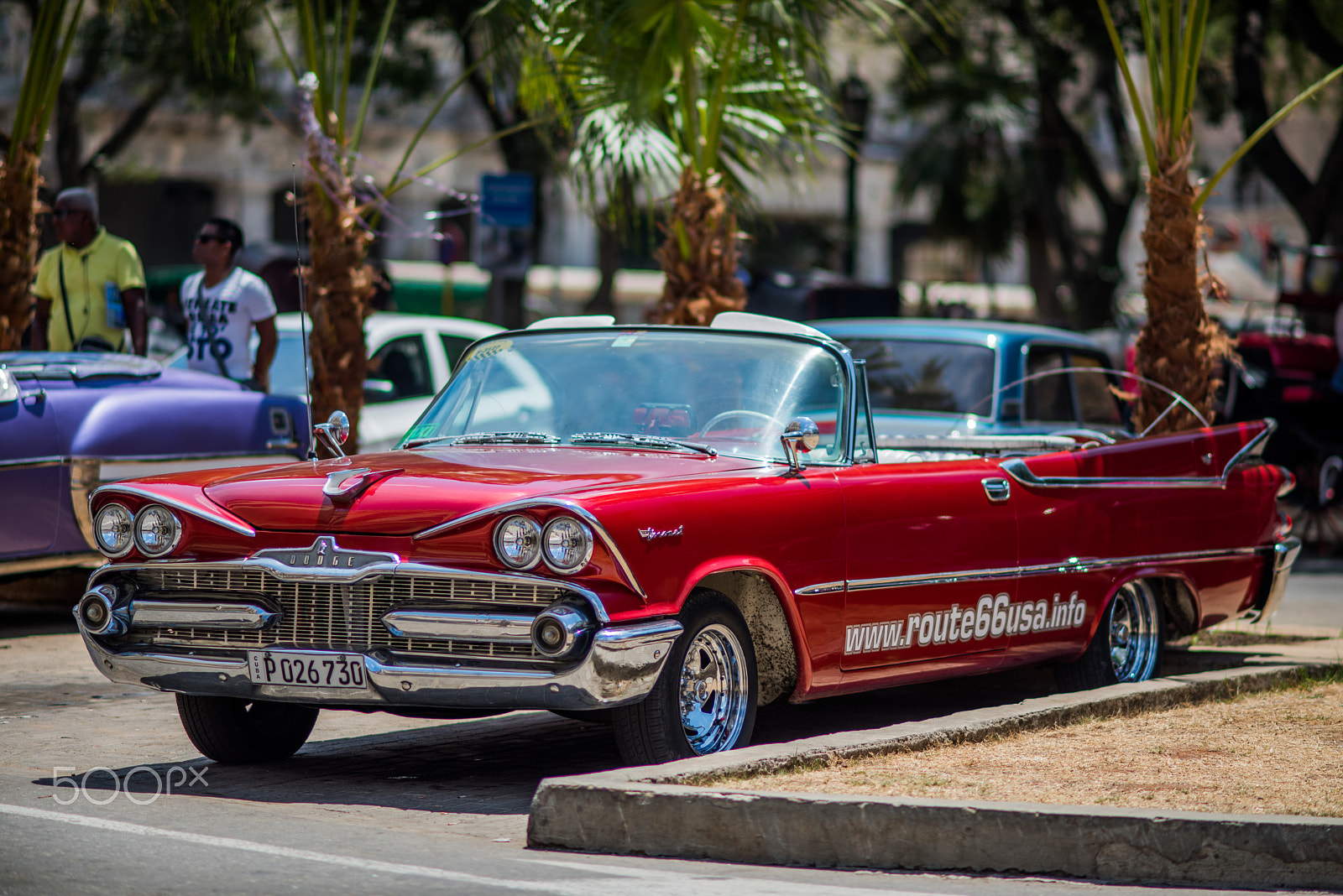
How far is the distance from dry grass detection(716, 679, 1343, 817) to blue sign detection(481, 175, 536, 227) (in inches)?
506

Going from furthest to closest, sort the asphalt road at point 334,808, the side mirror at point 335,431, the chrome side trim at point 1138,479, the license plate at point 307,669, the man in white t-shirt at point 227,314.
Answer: the man in white t-shirt at point 227,314 → the chrome side trim at point 1138,479 → the side mirror at point 335,431 → the license plate at point 307,669 → the asphalt road at point 334,808

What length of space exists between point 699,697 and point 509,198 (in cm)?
1364

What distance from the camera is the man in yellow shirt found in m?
10.5

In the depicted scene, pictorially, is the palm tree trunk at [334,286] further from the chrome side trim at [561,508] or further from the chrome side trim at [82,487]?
the chrome side trim at [561,508]

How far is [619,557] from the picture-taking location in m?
5.27

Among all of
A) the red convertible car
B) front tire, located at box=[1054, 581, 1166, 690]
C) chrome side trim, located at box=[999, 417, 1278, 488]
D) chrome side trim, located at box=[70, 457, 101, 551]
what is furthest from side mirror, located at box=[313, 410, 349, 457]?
front tire, located at box=[1054, 581, 1166, 690]

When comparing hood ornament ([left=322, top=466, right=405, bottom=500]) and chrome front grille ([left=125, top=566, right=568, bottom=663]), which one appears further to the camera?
hood ornament ([left=322, top=466, right=405, bottom=500])

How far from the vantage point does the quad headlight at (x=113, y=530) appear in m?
5.89

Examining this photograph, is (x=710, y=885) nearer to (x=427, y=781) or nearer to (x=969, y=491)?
(x=427, y=781)

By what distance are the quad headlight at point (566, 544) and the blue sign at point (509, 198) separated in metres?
13.8

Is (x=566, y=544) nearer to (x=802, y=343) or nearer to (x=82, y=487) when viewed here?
(x=802, y=343)

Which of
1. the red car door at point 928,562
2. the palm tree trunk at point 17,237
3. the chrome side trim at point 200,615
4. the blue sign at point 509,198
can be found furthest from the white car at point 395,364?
the chrome side trim at point 200,615

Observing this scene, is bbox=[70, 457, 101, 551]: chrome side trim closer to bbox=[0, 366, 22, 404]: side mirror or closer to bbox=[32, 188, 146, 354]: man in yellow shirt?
bbox=[0, 366, 22, 404]: side mirror

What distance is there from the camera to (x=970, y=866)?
486 cm
